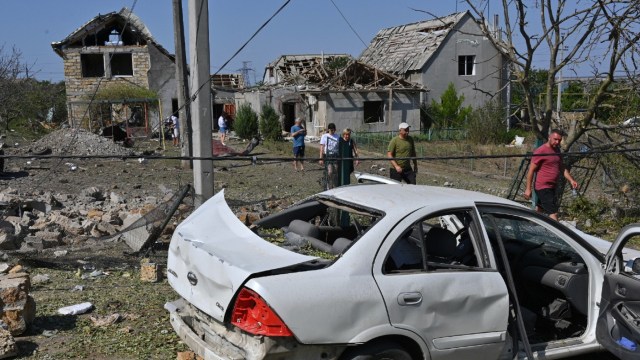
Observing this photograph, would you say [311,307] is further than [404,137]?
No

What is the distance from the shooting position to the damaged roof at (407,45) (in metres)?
39.1

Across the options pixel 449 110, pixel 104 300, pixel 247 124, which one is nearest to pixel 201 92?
pixel 104 300

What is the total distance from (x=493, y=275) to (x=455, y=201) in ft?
1.78

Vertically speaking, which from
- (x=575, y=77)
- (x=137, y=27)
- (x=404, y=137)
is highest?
(x=137, y=27)

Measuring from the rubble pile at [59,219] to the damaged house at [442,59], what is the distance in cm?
2773

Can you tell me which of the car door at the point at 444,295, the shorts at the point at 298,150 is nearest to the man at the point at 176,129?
the shorts at the point at 298,150

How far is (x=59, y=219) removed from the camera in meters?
10.3

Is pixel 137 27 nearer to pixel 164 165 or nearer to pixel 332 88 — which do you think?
pixel 332 88

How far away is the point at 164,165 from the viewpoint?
22688 millimetres

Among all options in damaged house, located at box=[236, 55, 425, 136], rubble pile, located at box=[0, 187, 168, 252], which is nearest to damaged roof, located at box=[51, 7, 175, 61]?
damaged house, located at box=[236, 55, 425, 136]

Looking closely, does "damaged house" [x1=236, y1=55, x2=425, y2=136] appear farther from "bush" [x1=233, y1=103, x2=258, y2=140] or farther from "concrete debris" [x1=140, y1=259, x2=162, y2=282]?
"concrete debris" [x1=140, y1=259, x2=162, y2=282]

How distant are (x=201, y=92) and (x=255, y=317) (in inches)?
197

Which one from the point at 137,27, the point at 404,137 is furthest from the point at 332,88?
the point at 404,137

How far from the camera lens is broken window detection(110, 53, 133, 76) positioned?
143 feet
